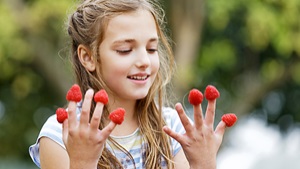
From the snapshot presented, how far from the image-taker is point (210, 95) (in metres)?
2.04

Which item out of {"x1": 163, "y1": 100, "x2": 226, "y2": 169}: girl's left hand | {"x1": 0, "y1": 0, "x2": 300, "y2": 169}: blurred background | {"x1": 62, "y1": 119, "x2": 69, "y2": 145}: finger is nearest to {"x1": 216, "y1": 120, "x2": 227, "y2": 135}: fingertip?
{"x1": 163, "y1": 100, "x2": 226, "y2": 169}: girl's left hand

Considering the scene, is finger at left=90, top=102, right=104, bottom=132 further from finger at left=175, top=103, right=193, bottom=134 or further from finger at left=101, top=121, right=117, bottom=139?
finger at left=175, top=103, right=193, bottom=134

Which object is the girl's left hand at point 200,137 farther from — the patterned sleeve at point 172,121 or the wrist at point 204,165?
the patterned sleeve at point 172,121

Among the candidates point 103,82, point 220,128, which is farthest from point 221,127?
point 103,82

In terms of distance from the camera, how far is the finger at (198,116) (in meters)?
2.04

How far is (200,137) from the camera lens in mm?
2092

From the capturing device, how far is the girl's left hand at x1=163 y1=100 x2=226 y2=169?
2.06m

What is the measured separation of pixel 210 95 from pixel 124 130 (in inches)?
18.8

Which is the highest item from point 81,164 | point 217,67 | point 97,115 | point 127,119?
point 217,67

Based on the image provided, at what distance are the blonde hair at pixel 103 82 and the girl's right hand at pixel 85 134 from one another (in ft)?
0.95

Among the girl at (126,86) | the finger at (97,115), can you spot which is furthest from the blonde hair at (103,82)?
the finger at (97,115)

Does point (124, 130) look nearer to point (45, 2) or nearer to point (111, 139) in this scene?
point (111, 139)

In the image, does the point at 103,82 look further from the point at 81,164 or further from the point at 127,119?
the point at 81,164

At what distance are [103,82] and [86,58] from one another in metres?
0.10
